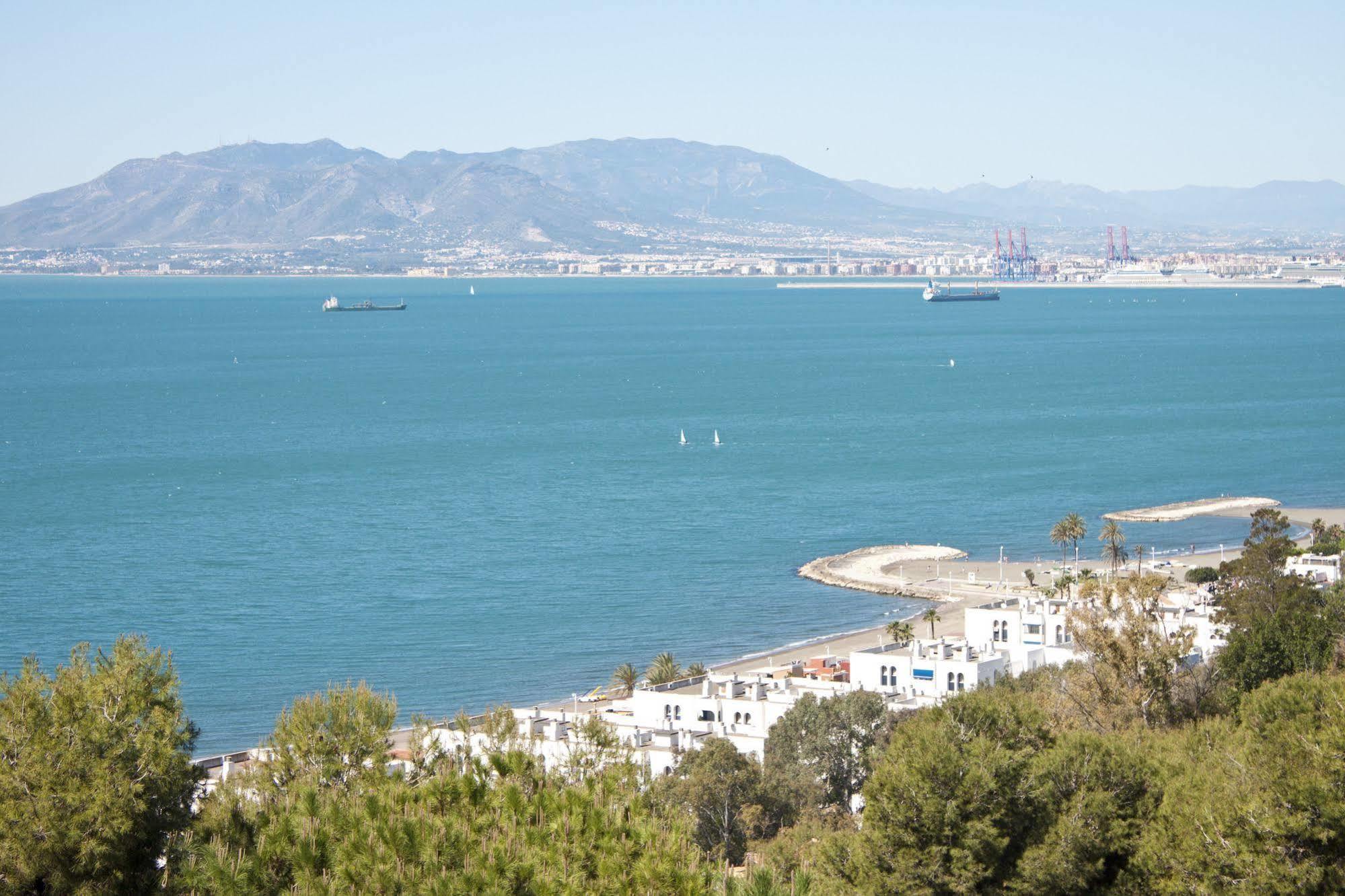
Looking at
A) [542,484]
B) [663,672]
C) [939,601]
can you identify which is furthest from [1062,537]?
[542,484]

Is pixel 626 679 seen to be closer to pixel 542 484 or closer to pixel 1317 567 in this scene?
pixel 1317 567

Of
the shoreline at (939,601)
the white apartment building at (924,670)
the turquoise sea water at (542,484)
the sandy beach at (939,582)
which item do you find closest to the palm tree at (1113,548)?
the sandy beach at (939,582)

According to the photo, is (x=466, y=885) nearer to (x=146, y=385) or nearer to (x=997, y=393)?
(x=997, y=393)

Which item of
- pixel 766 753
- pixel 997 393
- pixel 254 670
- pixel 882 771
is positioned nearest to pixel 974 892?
pixel 882 771

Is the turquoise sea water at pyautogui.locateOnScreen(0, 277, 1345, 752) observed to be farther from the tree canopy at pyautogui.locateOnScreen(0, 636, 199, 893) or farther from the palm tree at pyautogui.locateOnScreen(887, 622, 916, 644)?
the tree canopy at pyautogui.locateOnScreen(0, 636, 199, 893)

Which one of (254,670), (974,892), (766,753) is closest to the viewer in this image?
(974,892)
